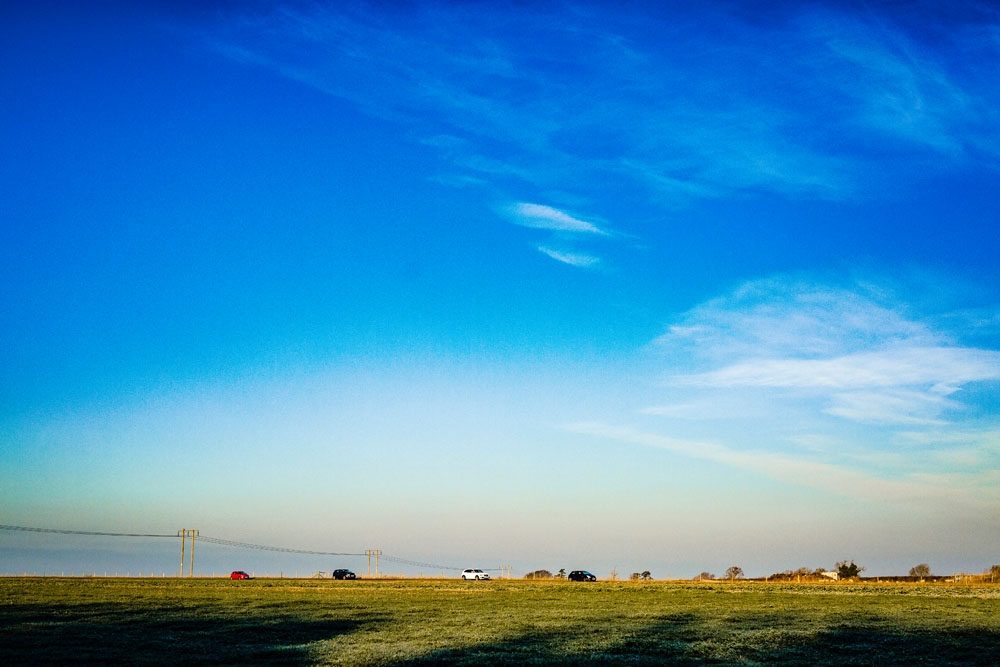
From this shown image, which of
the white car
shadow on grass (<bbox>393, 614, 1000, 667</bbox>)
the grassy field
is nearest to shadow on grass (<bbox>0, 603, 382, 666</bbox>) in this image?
the grassy field

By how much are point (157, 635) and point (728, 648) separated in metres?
18.0

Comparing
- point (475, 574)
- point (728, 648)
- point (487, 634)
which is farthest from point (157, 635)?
point (475, 574)

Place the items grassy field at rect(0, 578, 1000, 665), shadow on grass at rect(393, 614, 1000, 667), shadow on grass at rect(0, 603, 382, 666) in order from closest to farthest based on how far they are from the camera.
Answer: shadow on grass at rect(0, 603, 382, 666), shadow on grass at rect(393, 614, 1000, 667), grassy field at rect(0, 578, 1000, 665)

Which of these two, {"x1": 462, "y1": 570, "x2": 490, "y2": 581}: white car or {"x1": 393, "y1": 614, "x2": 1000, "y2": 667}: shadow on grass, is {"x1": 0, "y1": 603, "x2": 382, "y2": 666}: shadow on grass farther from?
{"x1": 462, "y1": 570, "x2": 490, "y2": 581}: white car

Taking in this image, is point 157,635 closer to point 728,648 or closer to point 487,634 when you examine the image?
point 487,634

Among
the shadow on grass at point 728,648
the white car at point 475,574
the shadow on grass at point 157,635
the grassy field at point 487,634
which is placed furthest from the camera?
the white car at point 475,574

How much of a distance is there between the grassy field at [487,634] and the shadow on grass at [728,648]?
0.05 m

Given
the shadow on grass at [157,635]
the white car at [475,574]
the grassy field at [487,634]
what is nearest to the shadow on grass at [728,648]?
the grassy field at [487,634]

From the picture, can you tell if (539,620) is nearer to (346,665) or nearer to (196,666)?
(346,665)

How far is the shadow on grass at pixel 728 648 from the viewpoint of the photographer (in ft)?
75.7

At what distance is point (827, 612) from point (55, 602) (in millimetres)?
37839

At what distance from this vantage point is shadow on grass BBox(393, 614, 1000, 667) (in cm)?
2306

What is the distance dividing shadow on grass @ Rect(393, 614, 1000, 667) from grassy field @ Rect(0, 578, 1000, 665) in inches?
1.9

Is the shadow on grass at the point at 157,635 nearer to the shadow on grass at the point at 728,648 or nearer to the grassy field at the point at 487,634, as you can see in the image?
the grassy field at the point at 487,634
